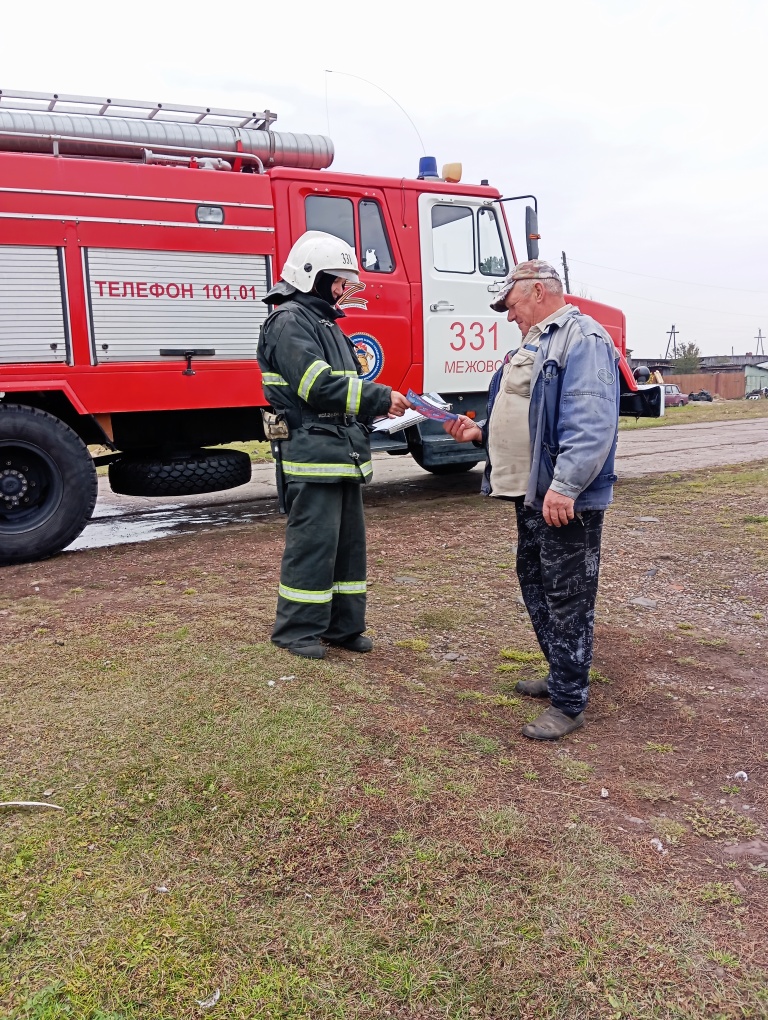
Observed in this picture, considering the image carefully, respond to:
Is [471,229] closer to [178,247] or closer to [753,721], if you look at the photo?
[178,247]

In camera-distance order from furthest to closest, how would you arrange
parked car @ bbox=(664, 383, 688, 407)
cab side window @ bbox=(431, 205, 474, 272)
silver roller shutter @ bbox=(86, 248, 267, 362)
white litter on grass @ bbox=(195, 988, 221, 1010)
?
parked car @ bbox=(664, 383, 688, 407), cab side window @ bbox=(431, 205, 474, 272), silver roller shutter @ bbox=(86, 248, 267, 362), white litter on grass @ bbox=(195, 988, 221, 1010)

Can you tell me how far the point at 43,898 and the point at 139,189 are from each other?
216 inches

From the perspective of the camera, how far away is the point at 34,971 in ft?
6.42

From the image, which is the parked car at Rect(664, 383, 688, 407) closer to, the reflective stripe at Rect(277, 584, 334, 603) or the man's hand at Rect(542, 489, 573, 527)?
the reflective stripe at Rect(277, 584, 334, 603)

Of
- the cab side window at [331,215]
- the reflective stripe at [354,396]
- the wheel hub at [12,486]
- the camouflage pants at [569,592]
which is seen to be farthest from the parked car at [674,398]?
the camouflage pants at [569,592]

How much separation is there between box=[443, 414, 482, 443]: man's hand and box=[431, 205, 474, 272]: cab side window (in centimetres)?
455

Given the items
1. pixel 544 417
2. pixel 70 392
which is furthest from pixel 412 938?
pixel 70 392

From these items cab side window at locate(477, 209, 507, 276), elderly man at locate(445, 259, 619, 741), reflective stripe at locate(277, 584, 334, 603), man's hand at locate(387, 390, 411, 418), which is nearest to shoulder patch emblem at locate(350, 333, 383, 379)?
cab side window at locate(477, 209, 507, 276)

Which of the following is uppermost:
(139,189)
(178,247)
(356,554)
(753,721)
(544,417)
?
(139,189)

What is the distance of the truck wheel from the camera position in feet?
20.0

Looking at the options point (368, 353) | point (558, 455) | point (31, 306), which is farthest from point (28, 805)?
point (368, 353)

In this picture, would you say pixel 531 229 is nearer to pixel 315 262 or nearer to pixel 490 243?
pixel 490 243

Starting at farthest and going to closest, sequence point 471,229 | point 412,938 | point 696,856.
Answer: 1. point 471,229
2. point 696,856
3. point 412,938

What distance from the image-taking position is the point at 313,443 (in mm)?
3744
